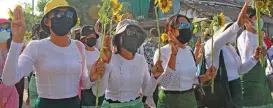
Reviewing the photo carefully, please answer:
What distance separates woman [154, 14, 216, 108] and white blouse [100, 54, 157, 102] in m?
0.38

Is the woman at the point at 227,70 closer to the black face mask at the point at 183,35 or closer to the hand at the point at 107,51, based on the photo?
the black face mask at the point at 183,35

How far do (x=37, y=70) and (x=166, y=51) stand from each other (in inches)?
60.0

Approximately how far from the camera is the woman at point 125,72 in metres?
3.72

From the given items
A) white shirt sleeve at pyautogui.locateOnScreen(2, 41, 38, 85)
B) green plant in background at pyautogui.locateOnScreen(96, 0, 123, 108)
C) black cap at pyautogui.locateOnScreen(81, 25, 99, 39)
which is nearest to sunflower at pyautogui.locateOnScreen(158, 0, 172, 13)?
green plant in background at pyautogui.locateOnScreen(96, 0, 123, 108)

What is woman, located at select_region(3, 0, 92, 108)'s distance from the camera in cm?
329

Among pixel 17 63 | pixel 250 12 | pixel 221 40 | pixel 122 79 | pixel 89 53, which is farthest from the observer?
pixel 89 53

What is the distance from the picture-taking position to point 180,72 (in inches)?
165

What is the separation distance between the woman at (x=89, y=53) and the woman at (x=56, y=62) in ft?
5.63

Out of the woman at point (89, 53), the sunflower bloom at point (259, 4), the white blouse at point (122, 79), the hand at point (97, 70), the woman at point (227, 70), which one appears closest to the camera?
the hand at point (97, 70)

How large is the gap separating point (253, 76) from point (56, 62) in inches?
109

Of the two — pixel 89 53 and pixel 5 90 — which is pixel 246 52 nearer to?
pixel 89 53

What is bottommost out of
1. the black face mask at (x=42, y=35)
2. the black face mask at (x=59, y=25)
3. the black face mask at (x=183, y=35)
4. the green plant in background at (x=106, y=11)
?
the black face mask at (x=42, y=35)

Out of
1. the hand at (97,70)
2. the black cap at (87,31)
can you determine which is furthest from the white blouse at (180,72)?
the black cap at (87,31)

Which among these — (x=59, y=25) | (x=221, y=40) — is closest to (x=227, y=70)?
(x=221, y=40)
